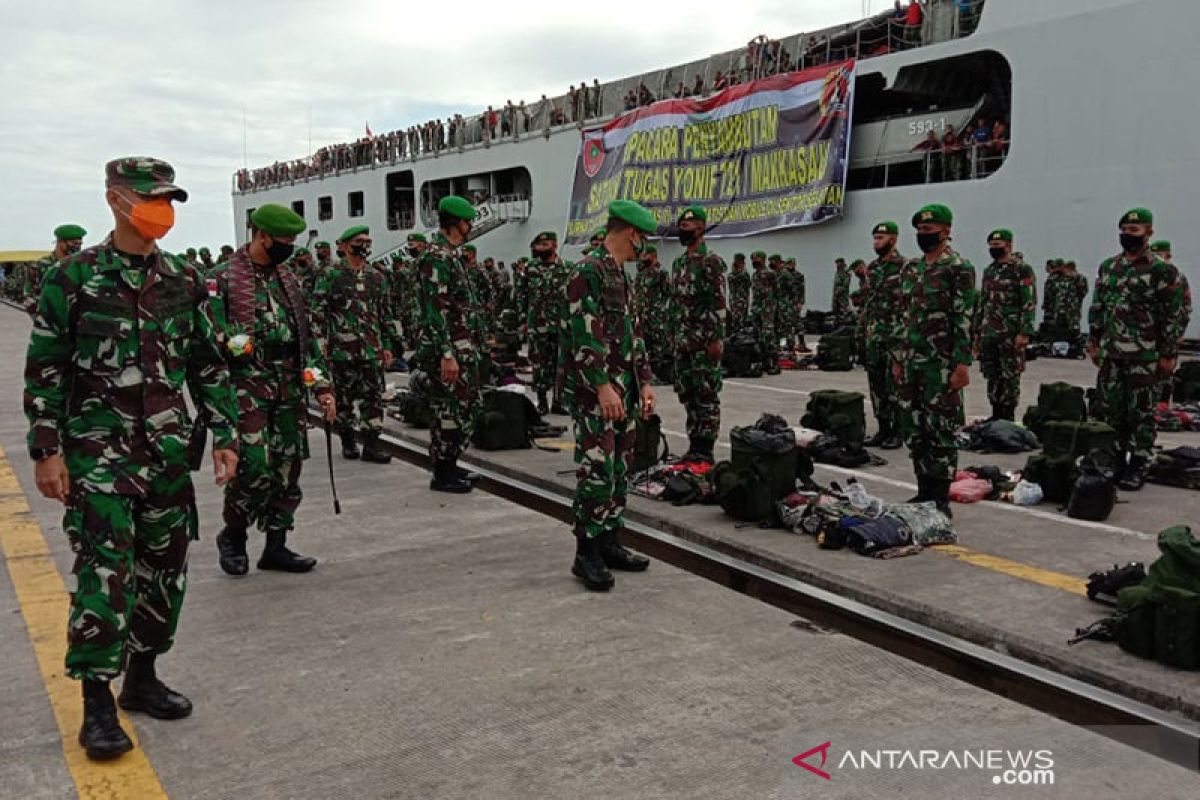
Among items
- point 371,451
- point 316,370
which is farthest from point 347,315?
point 316,370

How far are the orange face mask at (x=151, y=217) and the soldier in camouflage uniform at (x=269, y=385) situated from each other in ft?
4.47

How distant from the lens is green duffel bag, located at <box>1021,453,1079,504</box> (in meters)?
5.92

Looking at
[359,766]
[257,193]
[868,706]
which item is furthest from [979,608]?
[257,193]

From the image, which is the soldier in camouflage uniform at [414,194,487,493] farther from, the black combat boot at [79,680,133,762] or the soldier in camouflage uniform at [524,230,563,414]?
the soldier in camouflage uniform at [524,230,563,414]

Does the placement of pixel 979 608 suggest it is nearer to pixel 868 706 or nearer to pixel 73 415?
pixel 868 706

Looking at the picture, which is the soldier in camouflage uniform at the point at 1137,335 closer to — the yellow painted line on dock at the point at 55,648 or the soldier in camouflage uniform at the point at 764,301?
the yellow painted line on dock at the point at 55,648

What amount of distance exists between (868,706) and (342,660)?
6.49ft

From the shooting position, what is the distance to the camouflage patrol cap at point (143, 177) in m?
2.84

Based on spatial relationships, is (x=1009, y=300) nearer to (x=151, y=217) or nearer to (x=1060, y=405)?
(x=1060, y=405)

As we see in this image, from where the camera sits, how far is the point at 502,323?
56.2ft

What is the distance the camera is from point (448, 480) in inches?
264

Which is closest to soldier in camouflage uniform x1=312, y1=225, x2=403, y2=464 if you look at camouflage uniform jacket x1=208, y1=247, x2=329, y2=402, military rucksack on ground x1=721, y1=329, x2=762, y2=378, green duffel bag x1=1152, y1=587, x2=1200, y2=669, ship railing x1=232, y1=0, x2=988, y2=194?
camouflage uniform jacket x1=208, y1=247, x2=329, y2=402

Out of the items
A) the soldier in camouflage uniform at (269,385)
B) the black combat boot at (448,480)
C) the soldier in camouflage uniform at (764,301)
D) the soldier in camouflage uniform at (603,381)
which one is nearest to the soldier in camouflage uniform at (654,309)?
the soldier in camouflage uniform at (764,301)

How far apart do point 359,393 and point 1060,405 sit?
6.14 m
